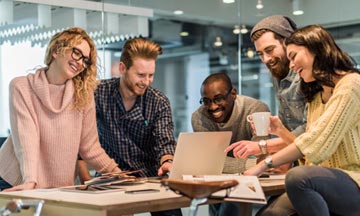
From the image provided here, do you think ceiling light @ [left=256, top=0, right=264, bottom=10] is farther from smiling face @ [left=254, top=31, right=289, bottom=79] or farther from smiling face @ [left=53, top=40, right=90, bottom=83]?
smiling face @ [left=53, top=40, right=90, bottom=83]

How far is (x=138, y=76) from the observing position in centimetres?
339

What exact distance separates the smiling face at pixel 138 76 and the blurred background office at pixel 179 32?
3.79 ft

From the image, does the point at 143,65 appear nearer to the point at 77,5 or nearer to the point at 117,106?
the point at 117,106

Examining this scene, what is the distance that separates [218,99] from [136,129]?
0.45 meters

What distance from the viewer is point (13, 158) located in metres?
3.10

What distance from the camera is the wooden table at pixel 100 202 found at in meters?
2.19

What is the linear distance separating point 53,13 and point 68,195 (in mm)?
2588

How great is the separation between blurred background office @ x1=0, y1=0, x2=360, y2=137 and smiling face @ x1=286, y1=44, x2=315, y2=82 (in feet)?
6.25

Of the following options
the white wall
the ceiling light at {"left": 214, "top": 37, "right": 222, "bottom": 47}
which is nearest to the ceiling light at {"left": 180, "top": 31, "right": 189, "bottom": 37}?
the ceiling light at {"left": 214, "top": 37, "right": 222, "bottom": 47}

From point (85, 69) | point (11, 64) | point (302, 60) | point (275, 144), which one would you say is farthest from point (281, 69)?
point (11, 64)

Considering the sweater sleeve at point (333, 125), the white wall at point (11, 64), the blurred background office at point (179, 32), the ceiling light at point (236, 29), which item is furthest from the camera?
the ceiling light at point (236, 29)

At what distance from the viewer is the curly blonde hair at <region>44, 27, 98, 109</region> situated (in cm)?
313

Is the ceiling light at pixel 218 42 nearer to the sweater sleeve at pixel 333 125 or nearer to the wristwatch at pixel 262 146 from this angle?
the wristwatch at pixel 262 146

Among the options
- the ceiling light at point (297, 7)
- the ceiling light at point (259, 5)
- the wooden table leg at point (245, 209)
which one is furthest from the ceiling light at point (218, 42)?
the wooden table leg at point (245, 209)
